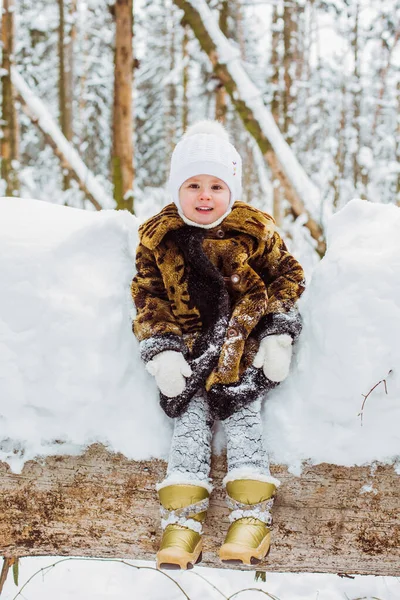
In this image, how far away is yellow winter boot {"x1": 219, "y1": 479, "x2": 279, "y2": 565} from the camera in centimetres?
151

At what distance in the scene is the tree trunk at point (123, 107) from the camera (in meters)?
4.84

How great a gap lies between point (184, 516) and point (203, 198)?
116cm

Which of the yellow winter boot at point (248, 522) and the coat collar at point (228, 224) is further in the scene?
the coat collar at point (228, 224)

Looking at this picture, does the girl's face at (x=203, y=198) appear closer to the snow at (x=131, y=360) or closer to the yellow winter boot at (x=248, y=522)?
the snow at (x=131, y=360)

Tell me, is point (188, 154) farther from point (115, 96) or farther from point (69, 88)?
point (69, 88)

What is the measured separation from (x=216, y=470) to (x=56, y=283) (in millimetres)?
953

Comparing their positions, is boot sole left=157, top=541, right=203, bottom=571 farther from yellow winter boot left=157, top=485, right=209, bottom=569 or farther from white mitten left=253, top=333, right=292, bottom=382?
white mitten left=253, top=333, right=292, bottom=382

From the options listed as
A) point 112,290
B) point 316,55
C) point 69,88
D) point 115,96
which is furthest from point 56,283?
point 69,88

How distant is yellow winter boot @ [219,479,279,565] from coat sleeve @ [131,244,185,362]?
0.54 metres

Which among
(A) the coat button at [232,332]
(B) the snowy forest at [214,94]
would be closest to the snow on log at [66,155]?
(B) the snowy forest at [214,94]

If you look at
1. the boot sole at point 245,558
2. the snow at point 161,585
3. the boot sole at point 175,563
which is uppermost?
the boot sole at point 245,558

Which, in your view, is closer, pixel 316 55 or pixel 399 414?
pixel 399 414

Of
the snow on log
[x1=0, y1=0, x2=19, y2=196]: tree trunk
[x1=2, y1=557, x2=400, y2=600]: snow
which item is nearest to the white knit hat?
[x1=2, y1=557, x2=400, y2=600]: snow

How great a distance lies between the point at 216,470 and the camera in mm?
1819
